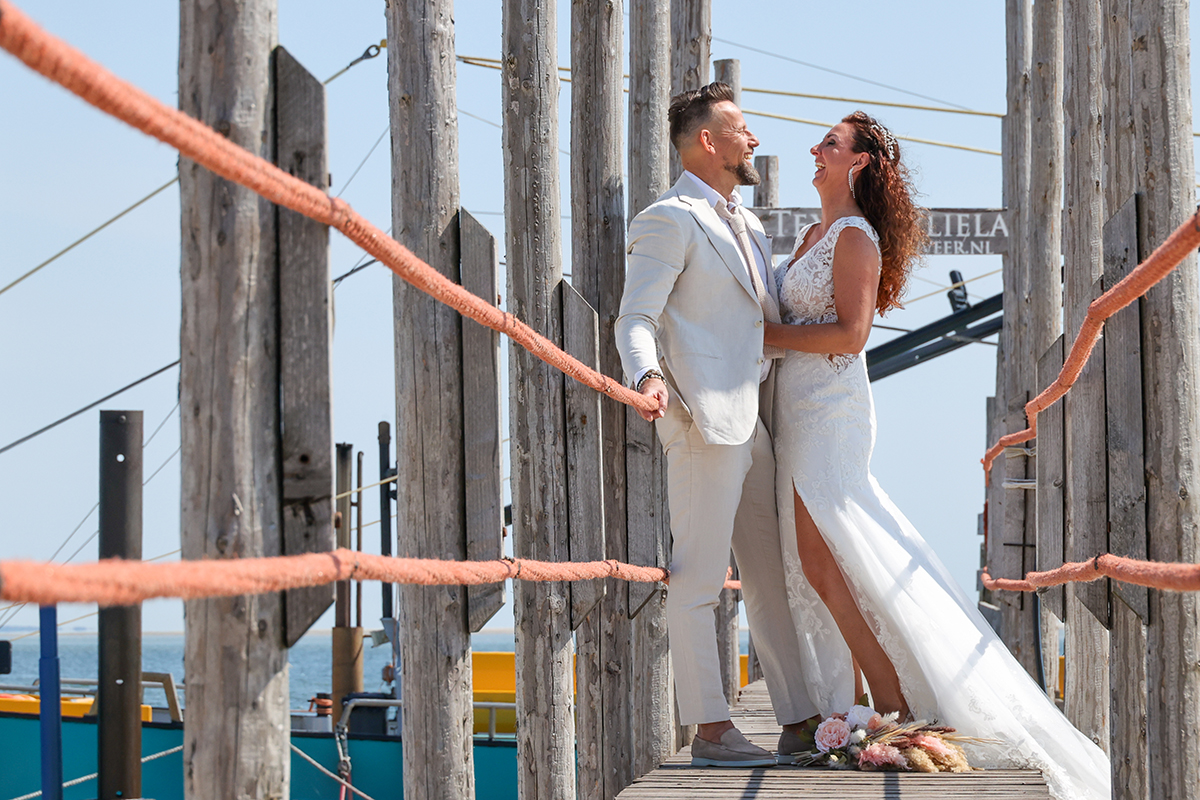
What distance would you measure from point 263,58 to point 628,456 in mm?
2760

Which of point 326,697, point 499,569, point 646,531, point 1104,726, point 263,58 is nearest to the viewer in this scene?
point 263,58

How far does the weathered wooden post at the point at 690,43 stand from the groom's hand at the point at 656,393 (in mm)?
2405

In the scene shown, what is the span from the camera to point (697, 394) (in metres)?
3.85

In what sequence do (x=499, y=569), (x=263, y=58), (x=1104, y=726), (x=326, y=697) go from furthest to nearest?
(x=326, y=697)
(x=1104, y=726)
(x=499, y=569)
(x=263, y=58)

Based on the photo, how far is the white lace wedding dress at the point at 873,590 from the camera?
3.79 meters

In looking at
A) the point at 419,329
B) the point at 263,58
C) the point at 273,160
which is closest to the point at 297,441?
the point at 273,160

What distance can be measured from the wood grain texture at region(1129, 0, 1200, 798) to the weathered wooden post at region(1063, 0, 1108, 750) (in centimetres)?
16

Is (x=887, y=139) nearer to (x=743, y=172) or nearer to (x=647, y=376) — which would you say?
(x=743, y=172)

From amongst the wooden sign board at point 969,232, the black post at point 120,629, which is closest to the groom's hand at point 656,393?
the black post at point 120,629

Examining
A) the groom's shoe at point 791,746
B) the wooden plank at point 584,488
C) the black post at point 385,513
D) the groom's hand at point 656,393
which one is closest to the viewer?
the groom's hand at point 656,393

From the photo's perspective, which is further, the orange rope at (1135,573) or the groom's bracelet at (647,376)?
the groom's bracelet at (647,376)

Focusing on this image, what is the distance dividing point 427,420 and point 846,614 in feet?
6.31

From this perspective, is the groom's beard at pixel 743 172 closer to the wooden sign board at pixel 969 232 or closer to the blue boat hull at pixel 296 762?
the wooden sign board at pixel 969 232

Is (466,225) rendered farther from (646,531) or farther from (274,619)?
(646,531)
